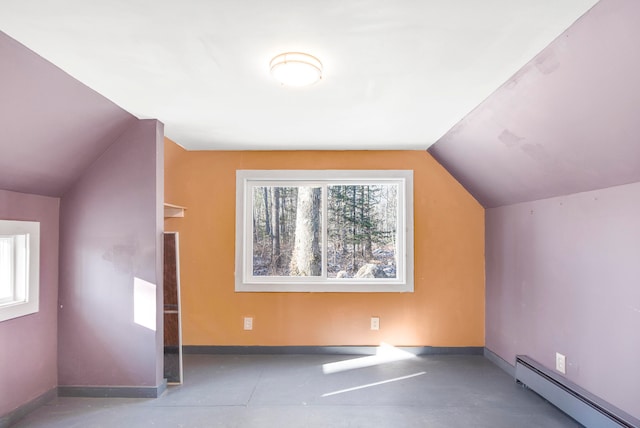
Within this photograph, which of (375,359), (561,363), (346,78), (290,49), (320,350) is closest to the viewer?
(290,49)

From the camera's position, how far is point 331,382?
9.75 ft

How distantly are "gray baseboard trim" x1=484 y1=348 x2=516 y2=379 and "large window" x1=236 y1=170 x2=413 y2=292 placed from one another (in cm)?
111

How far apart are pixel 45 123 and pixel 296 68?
153cm

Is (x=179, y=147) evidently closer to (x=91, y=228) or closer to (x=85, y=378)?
(x=91, y=228)

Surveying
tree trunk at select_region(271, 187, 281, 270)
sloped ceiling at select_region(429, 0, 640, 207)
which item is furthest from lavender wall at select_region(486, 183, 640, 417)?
tree trunk at select_region(271, 187, 281, 270)

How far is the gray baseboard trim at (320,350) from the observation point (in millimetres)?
3635

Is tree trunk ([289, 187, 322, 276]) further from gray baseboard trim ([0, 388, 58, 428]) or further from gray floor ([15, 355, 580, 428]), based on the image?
gray baseboard trim ([0, 388, 58, 428])

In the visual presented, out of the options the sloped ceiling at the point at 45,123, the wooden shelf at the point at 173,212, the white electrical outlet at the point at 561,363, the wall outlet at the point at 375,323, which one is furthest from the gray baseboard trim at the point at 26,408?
the white electrical outlet at the point at 561,363

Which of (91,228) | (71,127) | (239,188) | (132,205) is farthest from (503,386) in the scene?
(71,127)

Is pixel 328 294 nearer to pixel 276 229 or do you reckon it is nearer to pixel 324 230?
pixel 324 230

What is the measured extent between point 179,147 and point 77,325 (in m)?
1.84

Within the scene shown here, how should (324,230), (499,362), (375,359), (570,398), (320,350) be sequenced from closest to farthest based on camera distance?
(570,398) → (499,362) → (375,359) → (320,350) → (324,230)

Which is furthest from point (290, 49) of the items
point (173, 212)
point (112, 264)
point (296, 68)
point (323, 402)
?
point (173, 212)

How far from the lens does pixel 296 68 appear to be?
1814 millimetres
